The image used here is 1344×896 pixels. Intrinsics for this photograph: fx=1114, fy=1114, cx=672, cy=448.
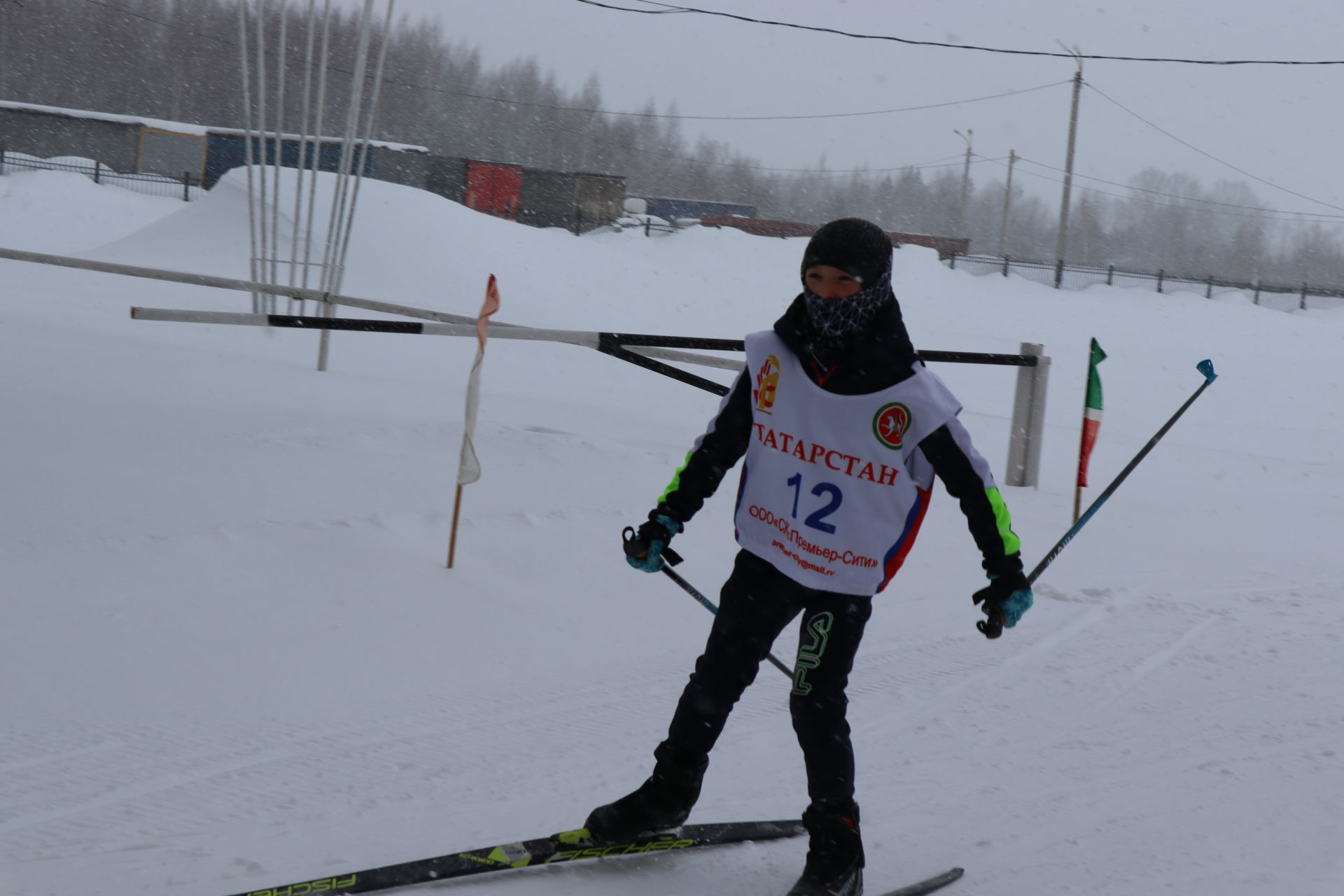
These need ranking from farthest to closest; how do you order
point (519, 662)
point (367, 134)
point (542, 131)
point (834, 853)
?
point (542, 131)
point (367, 134)
point (519, 662)
point (834, 853)

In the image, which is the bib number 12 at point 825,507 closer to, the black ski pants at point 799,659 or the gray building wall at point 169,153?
the black ski pants at point 799,659

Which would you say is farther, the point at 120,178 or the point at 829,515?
the point at 120,178

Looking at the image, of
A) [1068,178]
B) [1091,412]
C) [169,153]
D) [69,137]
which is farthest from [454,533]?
[69,137]

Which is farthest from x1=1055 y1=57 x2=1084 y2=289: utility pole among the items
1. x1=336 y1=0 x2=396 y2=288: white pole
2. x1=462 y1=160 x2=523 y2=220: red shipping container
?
x1=336 y1=0 x2=396 y2=288: white pole

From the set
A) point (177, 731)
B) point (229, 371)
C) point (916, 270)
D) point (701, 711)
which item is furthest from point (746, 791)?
point (916, 270)

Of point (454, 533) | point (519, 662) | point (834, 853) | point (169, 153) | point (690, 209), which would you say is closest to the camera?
point (834, 853)

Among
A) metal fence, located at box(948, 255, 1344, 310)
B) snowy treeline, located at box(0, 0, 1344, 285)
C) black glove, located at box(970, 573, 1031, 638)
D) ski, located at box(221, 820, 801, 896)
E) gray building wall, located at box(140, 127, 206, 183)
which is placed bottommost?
ski, located at box(221, 820, 801, 896)

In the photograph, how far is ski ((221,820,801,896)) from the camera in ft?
8.02

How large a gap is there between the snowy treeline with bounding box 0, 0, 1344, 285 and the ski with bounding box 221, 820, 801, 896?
4123cm

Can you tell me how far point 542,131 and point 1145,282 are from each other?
50289 mm

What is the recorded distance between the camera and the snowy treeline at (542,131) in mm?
61438

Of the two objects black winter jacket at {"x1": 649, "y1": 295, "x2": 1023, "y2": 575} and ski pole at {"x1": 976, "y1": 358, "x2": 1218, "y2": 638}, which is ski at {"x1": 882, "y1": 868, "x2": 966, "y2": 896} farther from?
black winter jacket at {"x1": 649, "y1": 295, "x2": 1023, "y2": 575}

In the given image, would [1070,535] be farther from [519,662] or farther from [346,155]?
[346,155]

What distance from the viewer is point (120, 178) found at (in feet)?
109
